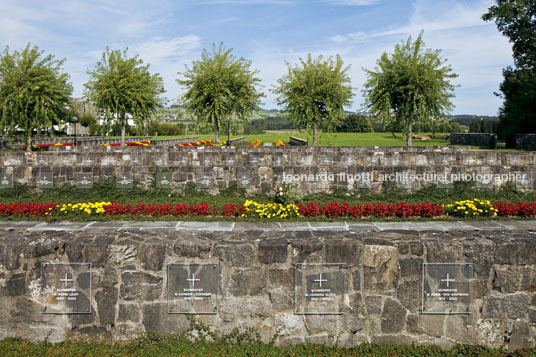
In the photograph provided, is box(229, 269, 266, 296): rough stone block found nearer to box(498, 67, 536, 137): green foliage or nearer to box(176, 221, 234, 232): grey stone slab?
box(176, 221, 234, 232): grey stone slab

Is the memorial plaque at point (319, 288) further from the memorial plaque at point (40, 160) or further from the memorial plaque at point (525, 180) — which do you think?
the memorial plaque at point (40, 160)

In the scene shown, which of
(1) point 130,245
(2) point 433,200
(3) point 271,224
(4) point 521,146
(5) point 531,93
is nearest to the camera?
(1) point 130,245

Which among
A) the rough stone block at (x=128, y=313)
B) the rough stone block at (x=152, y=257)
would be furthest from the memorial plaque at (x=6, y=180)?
the rough stone block at (x=152, y=257)

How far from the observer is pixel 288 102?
28.2 meters

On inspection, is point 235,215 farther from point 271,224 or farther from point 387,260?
point 387,260

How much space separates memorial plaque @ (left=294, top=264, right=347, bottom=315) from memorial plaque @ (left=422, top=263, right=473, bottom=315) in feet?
2.71

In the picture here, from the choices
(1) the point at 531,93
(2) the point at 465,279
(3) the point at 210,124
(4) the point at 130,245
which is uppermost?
(1) the point at 531,93

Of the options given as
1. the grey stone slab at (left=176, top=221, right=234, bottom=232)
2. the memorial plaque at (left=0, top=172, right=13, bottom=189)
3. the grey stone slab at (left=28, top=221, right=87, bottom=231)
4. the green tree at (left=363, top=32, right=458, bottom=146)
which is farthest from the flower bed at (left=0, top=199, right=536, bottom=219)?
the green tree at (left=363, top=32, right=458, bottom=146)

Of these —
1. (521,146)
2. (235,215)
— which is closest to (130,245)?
(235,215)

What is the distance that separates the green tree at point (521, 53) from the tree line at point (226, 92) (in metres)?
16.6

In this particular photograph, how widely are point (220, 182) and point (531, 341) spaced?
30.6ft

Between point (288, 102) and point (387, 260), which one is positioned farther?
point (288, 102)

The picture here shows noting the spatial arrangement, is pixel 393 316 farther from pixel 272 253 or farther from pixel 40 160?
pixel 40 160

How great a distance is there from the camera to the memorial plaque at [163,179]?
12266 millimetres
